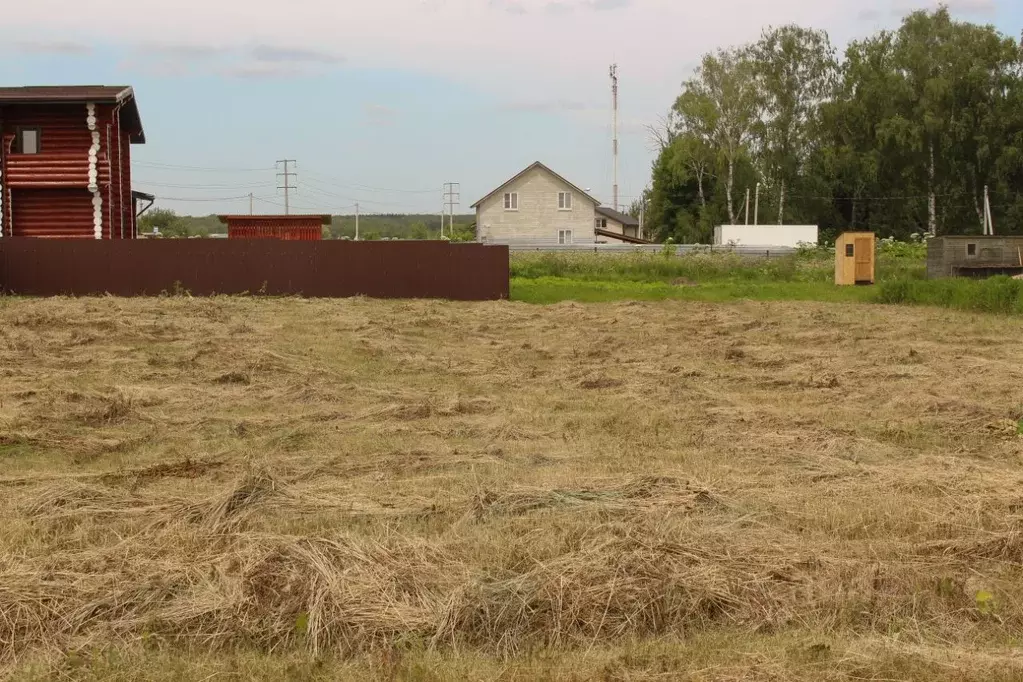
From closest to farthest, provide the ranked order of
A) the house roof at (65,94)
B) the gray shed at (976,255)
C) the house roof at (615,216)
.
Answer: the house roof at (65,94) → the gray shed at (976,255) → the house roof at (615,216)

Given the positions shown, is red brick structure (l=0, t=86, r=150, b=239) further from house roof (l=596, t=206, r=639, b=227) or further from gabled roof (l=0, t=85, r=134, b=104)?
house roof (l=596, t=206, r=639, b=227)

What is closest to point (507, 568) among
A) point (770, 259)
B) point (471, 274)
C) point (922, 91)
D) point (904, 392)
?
point (904, 392)

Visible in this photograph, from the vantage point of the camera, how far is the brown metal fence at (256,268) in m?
29.2

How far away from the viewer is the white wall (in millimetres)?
58062

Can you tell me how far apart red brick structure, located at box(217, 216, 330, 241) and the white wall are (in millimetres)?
25163

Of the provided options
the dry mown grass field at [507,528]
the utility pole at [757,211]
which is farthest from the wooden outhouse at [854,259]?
the utility pole at [757,211]

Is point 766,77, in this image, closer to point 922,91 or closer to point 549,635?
point 922,91

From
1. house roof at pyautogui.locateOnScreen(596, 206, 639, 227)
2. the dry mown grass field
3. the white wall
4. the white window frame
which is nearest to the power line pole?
house roof at pyautogui.locateOnScreen(596, 206, 639, 227)

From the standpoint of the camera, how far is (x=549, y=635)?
505 centimetres

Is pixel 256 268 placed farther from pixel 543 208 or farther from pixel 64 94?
pixel 543 208

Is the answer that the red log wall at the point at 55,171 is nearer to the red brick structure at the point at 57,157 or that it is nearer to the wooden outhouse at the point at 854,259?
the red brick structure at the point at 57,157

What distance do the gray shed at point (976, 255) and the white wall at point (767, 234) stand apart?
20.7 metres

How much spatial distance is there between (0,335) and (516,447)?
11766 millimetres

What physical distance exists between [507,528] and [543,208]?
6537 centimetres
